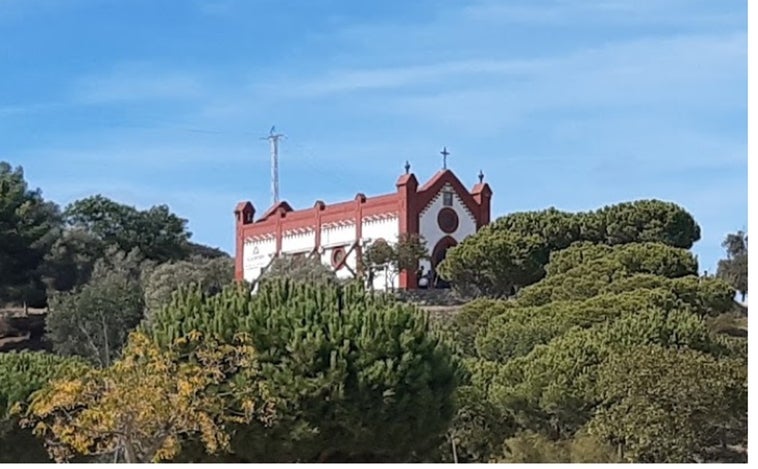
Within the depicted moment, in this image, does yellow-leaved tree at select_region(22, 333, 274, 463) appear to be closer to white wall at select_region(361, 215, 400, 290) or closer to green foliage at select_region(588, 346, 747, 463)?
green foliage at select_region(588, 346, 747, 463)

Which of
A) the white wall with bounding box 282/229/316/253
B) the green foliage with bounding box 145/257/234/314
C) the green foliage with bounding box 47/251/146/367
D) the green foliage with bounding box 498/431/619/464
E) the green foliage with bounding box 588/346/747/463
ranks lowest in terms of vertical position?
the green foliage with bounding box 498/431/619/464

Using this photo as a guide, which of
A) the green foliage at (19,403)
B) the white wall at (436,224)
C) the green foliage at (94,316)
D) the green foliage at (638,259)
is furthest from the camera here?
the white wall at (436,224)

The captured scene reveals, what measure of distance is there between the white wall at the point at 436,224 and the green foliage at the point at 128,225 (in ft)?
34.0

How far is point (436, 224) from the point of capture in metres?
46.9

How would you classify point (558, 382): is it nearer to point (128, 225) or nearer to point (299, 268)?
point (299, 268)

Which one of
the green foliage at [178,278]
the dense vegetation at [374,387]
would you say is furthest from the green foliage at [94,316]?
the dense vegetation at [374,387]

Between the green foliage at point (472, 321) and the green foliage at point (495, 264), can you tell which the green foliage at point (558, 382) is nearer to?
the green foliage at point (472, 321)

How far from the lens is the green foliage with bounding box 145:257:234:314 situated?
37131 millimetres

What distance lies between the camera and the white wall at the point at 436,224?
4650 cm

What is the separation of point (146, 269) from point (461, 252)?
1080 cm

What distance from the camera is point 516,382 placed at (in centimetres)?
1923

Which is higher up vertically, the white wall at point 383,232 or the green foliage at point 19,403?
the white wall at point 383,232

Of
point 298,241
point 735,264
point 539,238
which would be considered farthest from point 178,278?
point 735,264

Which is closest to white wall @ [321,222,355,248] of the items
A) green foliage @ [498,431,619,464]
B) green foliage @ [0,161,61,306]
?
green foliage @ [0,161,61,306]
